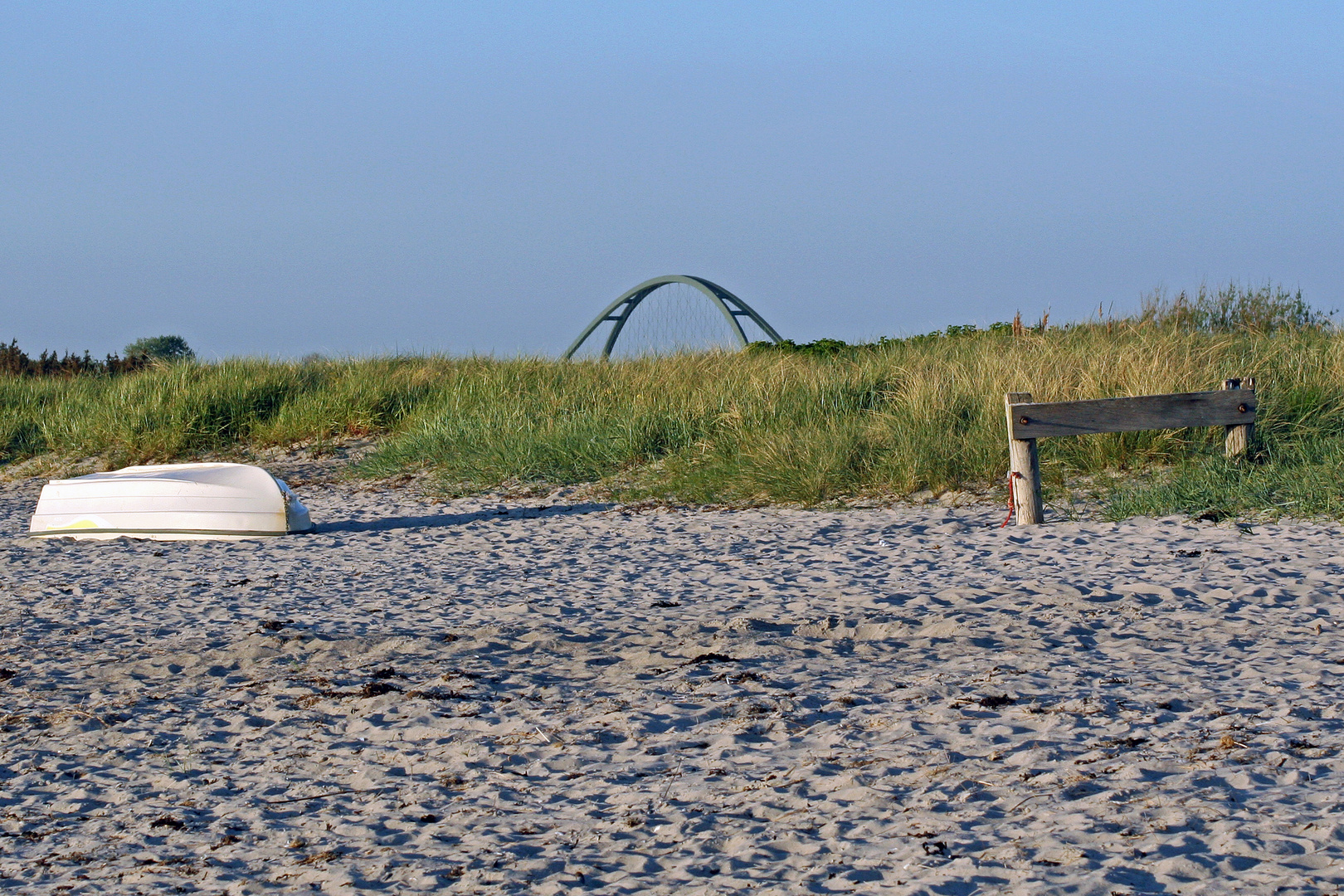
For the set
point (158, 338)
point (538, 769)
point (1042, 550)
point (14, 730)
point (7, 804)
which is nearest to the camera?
point (7, 804)

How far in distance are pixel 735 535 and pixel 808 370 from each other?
5.42 metres

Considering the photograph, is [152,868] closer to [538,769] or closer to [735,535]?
[538,769]

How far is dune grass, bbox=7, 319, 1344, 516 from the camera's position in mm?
9242

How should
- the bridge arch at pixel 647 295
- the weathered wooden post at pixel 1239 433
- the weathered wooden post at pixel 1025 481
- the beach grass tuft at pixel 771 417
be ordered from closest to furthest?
the weathered wooden post at pixel 1025 481 → the weathered wooden post at pixel 1239 433 → the beach grass tuft at pixel 771 417 → the bridge arch at pixel 647 295

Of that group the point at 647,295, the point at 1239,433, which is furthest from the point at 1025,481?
the point at 647,295

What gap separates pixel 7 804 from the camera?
3.30 metres

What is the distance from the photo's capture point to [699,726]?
383cm

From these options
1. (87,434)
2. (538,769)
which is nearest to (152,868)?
(538,769)

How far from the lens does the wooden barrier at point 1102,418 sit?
781cm

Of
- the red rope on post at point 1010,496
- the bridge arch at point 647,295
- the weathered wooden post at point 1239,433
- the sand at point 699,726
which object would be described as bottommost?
the sand at point 699,726

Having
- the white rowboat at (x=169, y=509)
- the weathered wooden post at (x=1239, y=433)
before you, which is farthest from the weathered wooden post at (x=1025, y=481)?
the white rowboat at (x=169, y=509)

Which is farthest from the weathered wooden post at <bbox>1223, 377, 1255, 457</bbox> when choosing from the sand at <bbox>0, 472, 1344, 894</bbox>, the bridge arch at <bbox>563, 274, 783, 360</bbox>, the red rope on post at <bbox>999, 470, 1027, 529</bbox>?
the bridge arch at <bbox>563, 274, 783, 360</bbox>

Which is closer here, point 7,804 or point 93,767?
point 7,804

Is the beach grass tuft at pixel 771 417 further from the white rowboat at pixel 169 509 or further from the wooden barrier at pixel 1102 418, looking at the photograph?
the white rowboat at pixel 169 509
